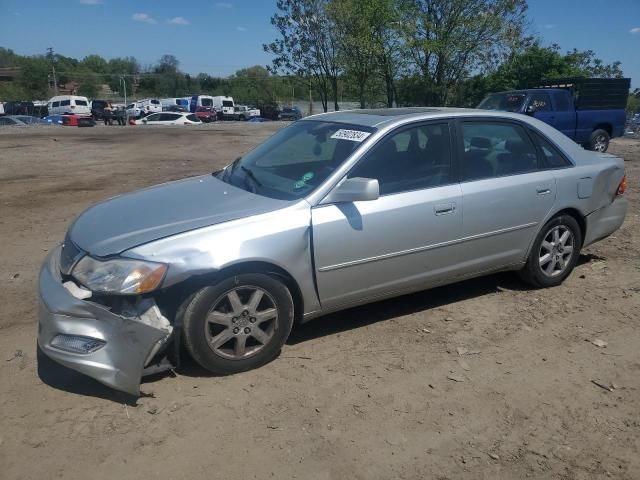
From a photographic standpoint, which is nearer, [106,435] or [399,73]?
[106,435]

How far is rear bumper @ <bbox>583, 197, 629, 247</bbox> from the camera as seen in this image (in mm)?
5000

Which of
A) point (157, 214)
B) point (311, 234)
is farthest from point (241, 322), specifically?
point (157, 214)

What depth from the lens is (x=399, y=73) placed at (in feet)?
90.2

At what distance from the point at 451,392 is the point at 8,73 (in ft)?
352

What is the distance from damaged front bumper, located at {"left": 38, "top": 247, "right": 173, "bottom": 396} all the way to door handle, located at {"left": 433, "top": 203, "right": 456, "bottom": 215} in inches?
80.9

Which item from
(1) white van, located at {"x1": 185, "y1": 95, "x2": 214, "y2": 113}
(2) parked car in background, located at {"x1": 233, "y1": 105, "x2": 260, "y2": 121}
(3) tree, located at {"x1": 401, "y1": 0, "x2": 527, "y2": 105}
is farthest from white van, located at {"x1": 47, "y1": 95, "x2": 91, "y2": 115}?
(3) tree, located at {"x1": 401, "y1": 0, "x2": 527, "y2": 105}

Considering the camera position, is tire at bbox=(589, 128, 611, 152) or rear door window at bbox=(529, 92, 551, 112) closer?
rear door window at bbox=(529, 92, 551, 112)

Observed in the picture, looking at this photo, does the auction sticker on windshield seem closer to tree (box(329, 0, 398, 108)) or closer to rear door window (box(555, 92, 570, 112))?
rear door window (box(555, 92, 570, 112))

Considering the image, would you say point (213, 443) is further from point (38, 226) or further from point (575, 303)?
point (38, 226)

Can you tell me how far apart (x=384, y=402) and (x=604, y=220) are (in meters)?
3.13

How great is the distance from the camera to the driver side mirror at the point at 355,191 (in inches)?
140

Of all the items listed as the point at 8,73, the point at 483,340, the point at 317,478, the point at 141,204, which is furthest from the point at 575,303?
the point at 8,73

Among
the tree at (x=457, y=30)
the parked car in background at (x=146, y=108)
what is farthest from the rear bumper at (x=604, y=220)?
the parked car in background at (x=146, y=108)

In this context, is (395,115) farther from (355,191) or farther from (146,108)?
(146,108)
